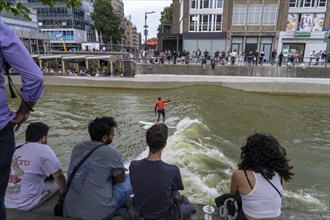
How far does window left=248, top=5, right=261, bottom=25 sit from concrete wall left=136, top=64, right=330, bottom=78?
10618 millimetres

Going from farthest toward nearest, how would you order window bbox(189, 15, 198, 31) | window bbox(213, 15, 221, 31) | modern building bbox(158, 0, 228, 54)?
window bbox(189, 15, 198, 31) < window bbox(213, 15, 221, 31) < modern building bbox(158, 0, 228, 54)

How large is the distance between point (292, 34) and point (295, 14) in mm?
2929

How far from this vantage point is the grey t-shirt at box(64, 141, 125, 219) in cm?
259

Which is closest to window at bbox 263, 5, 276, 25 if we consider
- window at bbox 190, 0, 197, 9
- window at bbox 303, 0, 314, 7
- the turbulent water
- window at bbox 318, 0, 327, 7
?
window at bbox 303, 0, 314, 7

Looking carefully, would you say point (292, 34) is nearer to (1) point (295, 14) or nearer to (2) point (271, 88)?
(1) point (295, 14)

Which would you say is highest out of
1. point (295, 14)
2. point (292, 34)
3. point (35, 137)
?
point (295, 14)

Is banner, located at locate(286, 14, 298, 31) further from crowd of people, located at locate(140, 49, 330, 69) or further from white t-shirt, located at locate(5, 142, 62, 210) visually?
white t-shirt, located at locate(5, 142, 62, 210)

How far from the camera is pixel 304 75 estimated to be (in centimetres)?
2553

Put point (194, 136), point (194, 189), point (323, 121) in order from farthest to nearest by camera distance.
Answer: point (323, 121) → point (194, 136) → point (194, 189)

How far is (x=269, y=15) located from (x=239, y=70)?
12.2m

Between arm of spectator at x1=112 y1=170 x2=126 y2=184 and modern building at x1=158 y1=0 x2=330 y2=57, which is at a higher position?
modern building at x1=158 y1=0 x2=330 y2=57

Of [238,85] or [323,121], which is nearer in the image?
[323,121]

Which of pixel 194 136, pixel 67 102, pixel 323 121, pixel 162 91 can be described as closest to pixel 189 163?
pixel 194 136

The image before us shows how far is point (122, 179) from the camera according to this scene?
9.50 feet
